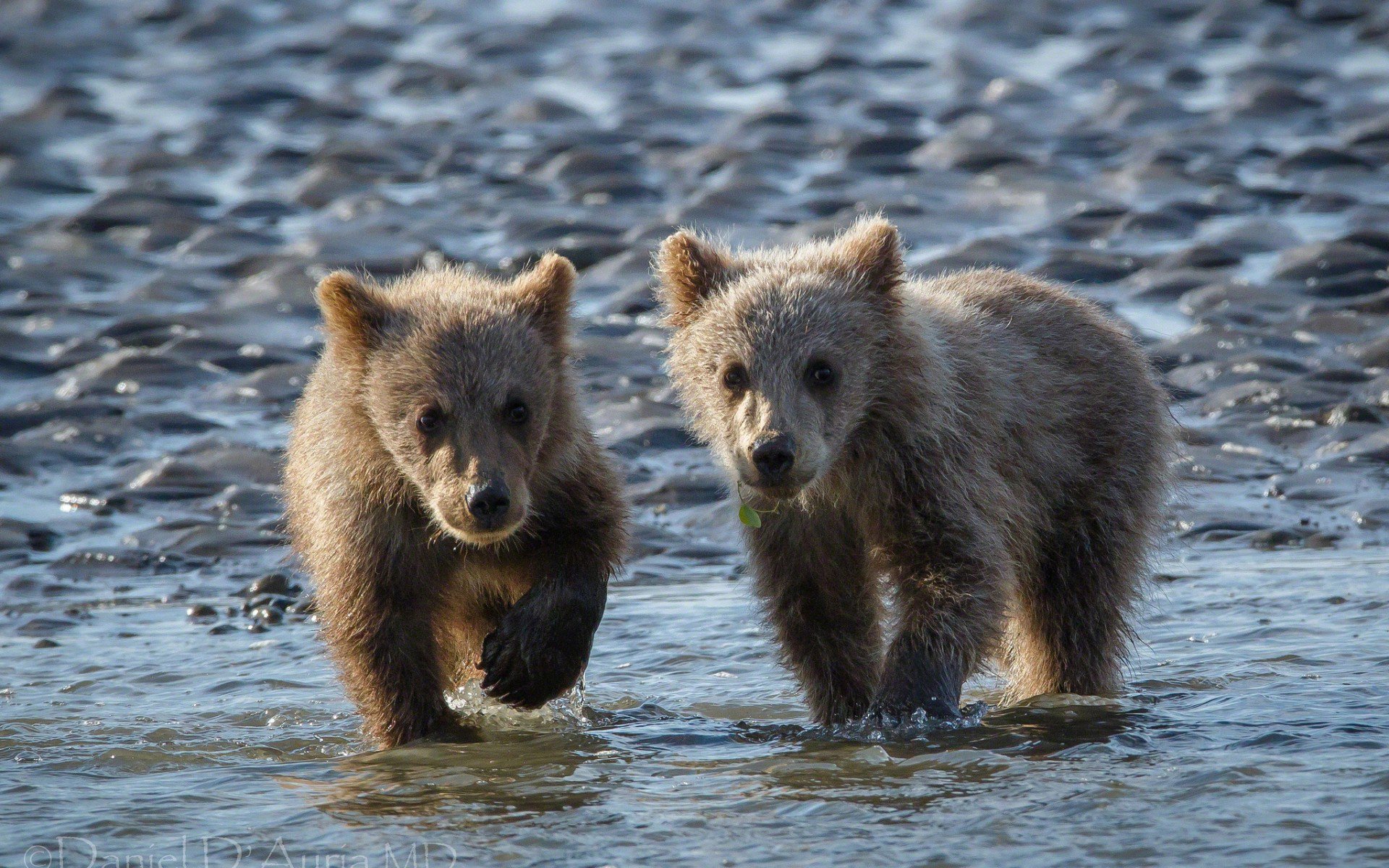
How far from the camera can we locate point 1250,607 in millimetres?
8555

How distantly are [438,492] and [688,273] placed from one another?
4.41 feet

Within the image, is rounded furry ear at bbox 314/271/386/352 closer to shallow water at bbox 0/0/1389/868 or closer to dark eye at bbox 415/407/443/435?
dark eye at bbox 415/407/443/435

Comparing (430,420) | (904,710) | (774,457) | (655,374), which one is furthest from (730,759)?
(655,374)

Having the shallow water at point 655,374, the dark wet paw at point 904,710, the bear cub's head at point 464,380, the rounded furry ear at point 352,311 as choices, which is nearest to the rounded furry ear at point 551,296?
the bear cub's head at point 464,380

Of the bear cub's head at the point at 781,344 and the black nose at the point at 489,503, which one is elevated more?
the bear cub's head at the point at 781,344

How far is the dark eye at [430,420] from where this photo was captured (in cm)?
682

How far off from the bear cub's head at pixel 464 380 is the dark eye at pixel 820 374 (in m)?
0.96

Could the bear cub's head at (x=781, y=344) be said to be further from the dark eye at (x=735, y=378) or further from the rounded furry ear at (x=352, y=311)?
the rounded furry ear at (x=352, y=311)

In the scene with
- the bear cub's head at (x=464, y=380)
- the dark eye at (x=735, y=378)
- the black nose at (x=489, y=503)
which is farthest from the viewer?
the dark eye at (x=735, y=378)

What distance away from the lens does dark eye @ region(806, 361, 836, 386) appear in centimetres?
689

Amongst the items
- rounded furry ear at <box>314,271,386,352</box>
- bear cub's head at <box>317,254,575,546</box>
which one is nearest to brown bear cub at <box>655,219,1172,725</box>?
bear cub's head at <box>317,254,575,546</box>

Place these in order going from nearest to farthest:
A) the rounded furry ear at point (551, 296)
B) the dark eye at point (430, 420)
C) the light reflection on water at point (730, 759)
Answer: the light reflection on water at point (730, 759) → the dark eye at point (430, 420) → the rounded furry ear at point (551, 296)

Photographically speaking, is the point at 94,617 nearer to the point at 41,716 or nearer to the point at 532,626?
the point at 41,716

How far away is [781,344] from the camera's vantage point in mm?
6906
